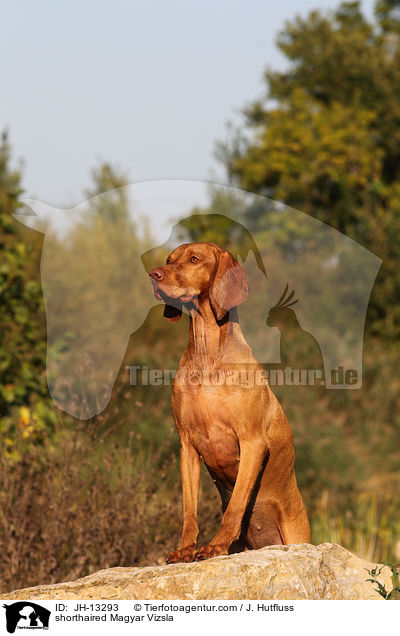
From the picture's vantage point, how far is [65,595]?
366 centimetres

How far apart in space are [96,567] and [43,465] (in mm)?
1023

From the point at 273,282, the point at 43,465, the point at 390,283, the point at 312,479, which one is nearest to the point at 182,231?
the point at 273,282

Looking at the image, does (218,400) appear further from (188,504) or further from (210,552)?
(210,552)

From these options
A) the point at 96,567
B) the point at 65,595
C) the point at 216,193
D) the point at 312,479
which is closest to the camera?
the point at 65,595

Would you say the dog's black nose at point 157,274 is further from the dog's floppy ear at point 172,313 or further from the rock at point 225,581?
the rock at point 225,581

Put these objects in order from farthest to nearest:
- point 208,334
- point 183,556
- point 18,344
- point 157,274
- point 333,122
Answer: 1. point 333,122
2. point 18,344
3. point 208,334
4. point 183,556
5. point 157,274

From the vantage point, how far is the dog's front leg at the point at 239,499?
145 inches

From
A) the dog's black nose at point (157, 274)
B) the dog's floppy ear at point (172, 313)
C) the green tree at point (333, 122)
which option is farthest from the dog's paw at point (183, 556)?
the green tree at point (333, 122)

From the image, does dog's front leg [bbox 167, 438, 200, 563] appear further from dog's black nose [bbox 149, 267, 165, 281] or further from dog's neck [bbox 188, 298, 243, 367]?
dog's black nose [bbox 149, 267, 165, 281]

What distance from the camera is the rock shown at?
3613 mm
